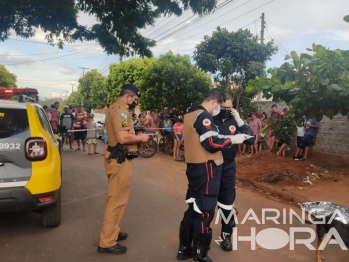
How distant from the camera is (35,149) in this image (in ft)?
13.2

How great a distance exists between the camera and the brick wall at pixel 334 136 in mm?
9500

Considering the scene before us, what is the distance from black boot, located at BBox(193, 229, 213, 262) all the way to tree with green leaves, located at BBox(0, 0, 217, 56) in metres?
4.52

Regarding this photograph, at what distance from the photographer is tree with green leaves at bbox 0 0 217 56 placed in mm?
7227

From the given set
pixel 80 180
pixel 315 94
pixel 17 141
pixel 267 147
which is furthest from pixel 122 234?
pixel 267 147

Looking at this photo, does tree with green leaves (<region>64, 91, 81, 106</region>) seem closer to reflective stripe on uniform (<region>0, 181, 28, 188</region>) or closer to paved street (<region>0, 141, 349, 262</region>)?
paved street (<region>0, 141, 349, 262</region>)

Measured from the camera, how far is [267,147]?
12.4 m

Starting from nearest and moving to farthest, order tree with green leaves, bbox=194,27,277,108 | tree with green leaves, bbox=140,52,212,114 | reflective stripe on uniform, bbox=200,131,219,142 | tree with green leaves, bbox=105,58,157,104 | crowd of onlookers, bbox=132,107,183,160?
1. reflective stripe on uniform, bbox=200,131,219,142
2. crowd of onlookers, bbox=132,107,183,160
3. tree with green leaves, bbox=194,27,277,108
4. tree with green leaves, bbox=140,52,212,114
5. tree with green leaves, bbox=105,58,157,104

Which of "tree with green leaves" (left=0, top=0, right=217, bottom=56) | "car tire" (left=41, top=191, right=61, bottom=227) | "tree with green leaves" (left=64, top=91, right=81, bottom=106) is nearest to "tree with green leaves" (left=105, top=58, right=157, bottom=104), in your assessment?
"tree with green leaves" (left=0, top=0, right=217, bottom=56)

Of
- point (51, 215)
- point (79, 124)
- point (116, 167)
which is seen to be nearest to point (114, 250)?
point (116, 167)

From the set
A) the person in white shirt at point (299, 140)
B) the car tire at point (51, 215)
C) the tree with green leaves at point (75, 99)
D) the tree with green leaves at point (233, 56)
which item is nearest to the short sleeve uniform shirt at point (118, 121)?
the car tire at point (51, 215)

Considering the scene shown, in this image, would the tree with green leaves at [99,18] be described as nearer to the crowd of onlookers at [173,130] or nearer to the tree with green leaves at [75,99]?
the crowd of onlookers at [173,130]

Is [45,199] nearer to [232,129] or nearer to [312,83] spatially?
[232,129]

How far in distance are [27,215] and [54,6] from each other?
4.65 metres

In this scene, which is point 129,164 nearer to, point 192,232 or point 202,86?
point 192,232
